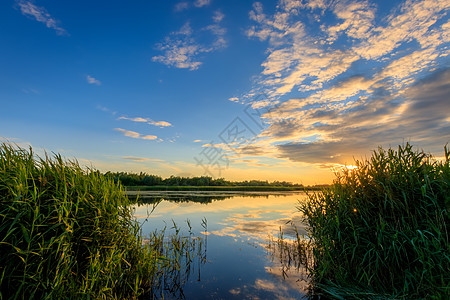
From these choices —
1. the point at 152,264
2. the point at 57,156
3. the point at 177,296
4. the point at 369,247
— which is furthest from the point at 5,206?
the point at 369,247

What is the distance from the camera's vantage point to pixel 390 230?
16.3ft

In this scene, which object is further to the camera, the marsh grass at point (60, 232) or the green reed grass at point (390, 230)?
the green reed grass at point (390, 230)

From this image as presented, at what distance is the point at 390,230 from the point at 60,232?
22.3 feet

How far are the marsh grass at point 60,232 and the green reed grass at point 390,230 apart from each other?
4.74m

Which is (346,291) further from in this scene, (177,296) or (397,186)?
(177,296)

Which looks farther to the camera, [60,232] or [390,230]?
[390,230]

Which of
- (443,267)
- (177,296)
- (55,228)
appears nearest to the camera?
(55,228)

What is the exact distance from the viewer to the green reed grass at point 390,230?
171 inches

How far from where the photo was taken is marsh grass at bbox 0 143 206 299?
11.0 feet

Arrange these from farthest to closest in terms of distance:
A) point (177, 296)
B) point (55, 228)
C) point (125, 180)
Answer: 1. point (125, 180)
2. point (177, 296)
3. point (55, 228)

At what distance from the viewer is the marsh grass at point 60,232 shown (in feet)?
11.0

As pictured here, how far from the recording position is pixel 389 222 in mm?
5164

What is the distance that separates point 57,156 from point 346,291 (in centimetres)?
697

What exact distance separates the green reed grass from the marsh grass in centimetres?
474
